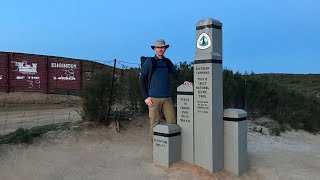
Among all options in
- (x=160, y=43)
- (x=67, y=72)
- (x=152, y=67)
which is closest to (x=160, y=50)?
(x=160, y=43)

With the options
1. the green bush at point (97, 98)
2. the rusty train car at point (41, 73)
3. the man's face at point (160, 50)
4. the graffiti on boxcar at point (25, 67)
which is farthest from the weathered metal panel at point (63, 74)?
the man's face at point (160, 50)

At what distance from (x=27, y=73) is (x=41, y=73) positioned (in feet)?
2.59

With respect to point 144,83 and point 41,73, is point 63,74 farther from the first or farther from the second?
point 144,83

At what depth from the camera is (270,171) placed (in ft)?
23.9

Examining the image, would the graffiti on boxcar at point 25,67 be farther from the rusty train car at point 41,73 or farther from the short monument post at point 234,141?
the short monument post at point 234,141

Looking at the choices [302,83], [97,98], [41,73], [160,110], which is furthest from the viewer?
[302,83]

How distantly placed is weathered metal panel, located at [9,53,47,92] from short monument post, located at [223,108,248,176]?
1779 centimetres

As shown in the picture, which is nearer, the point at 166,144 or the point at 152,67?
the point at 166,144

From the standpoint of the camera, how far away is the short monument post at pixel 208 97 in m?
6.81

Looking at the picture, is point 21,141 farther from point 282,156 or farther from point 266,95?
point 266,95

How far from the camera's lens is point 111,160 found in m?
7.33

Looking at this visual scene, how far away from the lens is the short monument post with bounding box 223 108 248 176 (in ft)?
22.8

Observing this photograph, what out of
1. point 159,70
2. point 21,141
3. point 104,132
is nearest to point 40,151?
point 21,141

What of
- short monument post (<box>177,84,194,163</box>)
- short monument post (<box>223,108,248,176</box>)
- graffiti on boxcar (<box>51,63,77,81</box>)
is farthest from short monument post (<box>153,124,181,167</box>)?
graffiti on boxcar (<box>51,63,77,81</box>)
